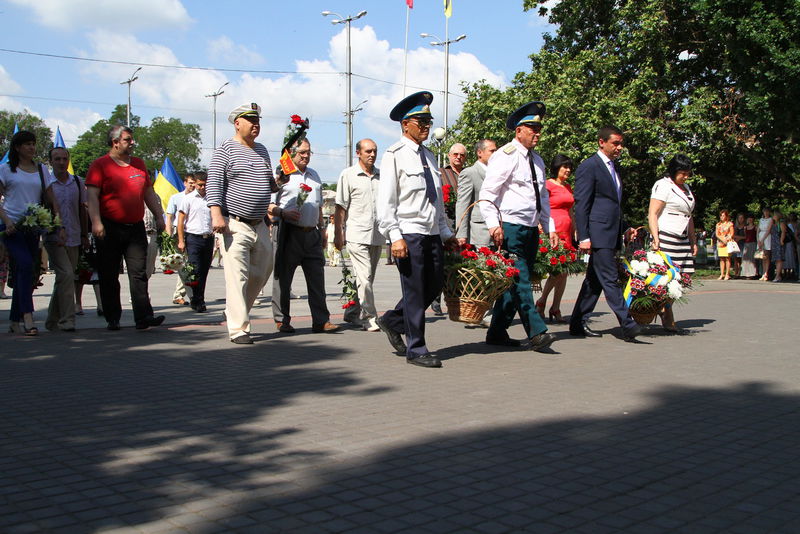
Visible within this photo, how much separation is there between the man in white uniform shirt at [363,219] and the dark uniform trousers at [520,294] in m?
1.77

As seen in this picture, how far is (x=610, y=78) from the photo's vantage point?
92.0 ft

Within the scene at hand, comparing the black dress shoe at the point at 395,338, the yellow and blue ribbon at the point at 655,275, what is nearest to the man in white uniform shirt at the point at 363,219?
the black dress shoe at the point at 395,338

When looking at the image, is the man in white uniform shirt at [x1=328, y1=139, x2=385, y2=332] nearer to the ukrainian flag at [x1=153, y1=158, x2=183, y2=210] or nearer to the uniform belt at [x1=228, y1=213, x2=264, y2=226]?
the uniform belt at [x1=228, y1=213, x2=264, y2=226]

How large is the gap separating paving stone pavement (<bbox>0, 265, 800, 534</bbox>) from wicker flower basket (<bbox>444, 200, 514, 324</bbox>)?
0.43 metres

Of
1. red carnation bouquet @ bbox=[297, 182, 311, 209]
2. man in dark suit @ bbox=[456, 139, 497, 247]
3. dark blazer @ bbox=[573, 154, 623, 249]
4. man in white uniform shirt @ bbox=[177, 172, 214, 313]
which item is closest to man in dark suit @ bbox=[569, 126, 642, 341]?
dark blazer @ bbox=[573, 154, 623, 249]

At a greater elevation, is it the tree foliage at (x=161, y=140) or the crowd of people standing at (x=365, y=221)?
the tree foliage at (x=161, y=140)

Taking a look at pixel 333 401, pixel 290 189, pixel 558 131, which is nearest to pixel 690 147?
pixel 558 131

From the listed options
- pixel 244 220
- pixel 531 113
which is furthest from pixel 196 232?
pixel 531 113

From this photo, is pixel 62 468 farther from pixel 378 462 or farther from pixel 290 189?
pixel 290 189

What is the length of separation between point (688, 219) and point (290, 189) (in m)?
4.42

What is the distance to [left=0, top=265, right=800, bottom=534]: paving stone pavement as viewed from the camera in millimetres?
3502

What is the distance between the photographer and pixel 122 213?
9039 millimetres

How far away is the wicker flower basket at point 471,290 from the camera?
301 inches

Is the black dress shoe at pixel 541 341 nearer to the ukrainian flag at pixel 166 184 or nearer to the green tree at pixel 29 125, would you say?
the ukrainian flag at pixel 166 184
